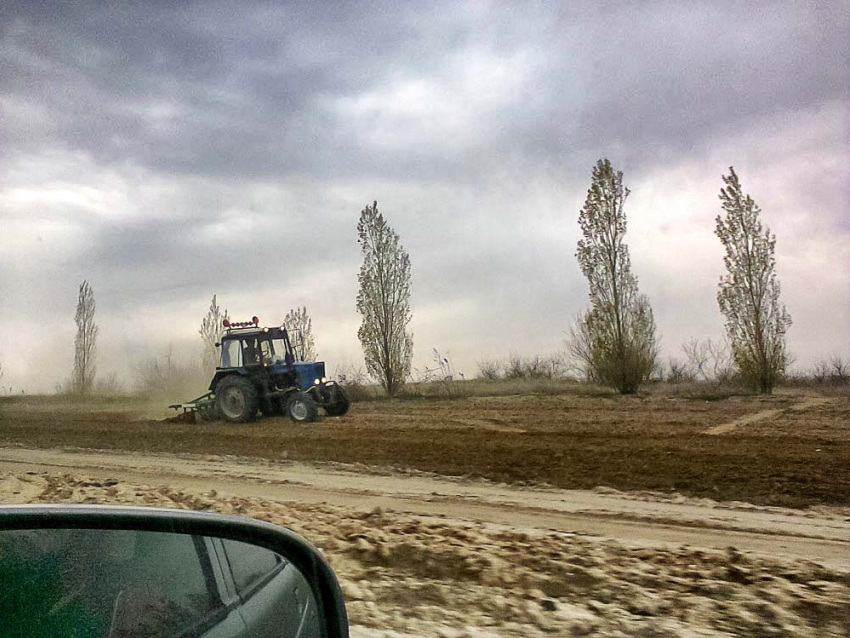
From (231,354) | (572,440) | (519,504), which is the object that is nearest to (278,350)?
(231,354)

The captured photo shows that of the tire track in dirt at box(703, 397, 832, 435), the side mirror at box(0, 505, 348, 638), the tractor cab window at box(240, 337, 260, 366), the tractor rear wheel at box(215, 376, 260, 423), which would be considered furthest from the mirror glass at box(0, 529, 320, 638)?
the tractor cab window at box(240, 337, 260, 366)

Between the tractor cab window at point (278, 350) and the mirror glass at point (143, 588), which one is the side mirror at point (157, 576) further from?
the tractor cab window at point (278, 350)

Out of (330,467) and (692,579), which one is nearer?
(692,579)

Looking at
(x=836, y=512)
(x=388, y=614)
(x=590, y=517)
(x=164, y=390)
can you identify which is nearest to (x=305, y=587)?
(x=388, y=614)

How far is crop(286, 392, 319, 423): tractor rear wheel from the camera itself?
17891 mm

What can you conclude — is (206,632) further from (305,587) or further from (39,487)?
(39,487)

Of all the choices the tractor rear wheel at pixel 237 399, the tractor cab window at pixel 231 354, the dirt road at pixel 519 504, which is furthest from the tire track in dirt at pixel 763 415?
the tractor cab window at pixel 231 354

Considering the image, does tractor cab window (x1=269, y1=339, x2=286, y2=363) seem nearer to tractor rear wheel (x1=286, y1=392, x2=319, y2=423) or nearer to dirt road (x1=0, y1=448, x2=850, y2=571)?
tractor rear wheel (x1=286, y1=392, x2=319, y2=423)

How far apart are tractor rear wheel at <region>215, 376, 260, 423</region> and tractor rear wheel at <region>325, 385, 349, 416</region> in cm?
197

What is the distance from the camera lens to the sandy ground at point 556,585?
4.49m

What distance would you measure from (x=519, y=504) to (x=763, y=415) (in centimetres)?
1198

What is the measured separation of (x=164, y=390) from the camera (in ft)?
87.2

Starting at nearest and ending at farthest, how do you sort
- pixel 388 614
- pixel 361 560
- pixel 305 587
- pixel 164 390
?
pixel 305 587
pixel 388 614
pixel 361 560
pixel 164 390

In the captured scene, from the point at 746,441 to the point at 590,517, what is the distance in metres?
6.40
